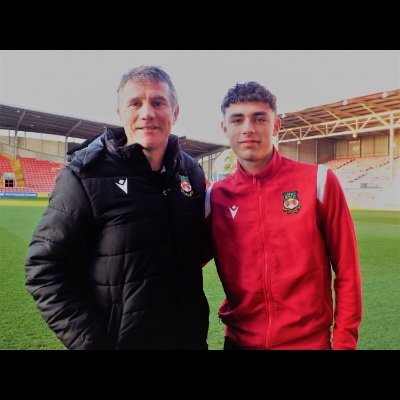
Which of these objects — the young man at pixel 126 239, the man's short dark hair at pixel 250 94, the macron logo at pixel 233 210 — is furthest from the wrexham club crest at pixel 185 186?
the man's short dark hair at pixel 250 94

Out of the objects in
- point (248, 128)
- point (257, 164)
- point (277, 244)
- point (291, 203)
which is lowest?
point (277, 244)

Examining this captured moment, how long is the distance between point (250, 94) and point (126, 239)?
21.9 inches

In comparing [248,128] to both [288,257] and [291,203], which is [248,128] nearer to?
[291,203]

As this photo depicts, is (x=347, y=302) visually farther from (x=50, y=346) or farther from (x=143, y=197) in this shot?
(x=50, y=346)

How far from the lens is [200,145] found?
3680 millimetres

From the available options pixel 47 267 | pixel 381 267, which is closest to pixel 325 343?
pixel 47 267

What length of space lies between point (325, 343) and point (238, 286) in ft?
1.04

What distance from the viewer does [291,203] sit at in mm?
1071

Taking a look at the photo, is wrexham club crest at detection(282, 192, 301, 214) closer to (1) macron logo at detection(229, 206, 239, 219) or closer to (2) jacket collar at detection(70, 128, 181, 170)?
(1) macron logo at detection(229, 206, 239, 219)

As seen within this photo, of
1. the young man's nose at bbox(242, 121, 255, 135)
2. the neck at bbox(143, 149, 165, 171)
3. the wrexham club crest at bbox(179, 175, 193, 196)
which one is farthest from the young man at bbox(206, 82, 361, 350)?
the neck at bbox(143, 149, 165, 171)

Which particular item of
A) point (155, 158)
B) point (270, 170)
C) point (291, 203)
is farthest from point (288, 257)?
point (155, 158)

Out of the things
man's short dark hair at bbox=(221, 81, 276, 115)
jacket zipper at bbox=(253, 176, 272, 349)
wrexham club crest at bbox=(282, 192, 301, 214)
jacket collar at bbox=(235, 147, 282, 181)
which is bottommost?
jacket zipper at bbox=(253, 176, 272, 349)

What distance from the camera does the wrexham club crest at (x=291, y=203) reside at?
3.48ft

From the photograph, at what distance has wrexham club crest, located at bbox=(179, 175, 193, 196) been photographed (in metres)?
1.09
